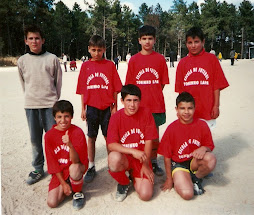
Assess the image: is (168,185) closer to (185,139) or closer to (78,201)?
(185,139)

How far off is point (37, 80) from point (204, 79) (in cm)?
219

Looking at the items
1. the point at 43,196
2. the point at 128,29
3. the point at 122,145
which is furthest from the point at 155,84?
the point at 128,29

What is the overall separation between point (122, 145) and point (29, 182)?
1333 millimetres

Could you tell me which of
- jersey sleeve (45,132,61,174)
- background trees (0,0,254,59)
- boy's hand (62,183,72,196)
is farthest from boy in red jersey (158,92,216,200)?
background trees (0,0,254,59)

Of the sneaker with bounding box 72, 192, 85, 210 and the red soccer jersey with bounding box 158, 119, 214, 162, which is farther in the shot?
the red soccer jersey with bounding box 158, 119, 214, 162

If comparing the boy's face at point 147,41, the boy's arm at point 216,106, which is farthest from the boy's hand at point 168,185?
the boy's face at point 147,41

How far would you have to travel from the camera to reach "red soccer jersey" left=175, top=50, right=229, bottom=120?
317 centimetres

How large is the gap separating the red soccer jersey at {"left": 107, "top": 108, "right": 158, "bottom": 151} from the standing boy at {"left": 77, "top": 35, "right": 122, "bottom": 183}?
0.50m

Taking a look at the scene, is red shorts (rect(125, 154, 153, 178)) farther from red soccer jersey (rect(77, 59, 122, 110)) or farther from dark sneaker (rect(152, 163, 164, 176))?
red soccer jersey (rect(77, 59, 122, 110))

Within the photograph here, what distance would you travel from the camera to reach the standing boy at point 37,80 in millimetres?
3092

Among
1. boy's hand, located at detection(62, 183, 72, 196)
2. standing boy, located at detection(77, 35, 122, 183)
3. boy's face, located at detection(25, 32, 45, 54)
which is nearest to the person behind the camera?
boy's hand, located at detection(62, 183, 72, 196)

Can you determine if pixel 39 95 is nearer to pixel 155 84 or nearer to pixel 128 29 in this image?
pixel 155 84

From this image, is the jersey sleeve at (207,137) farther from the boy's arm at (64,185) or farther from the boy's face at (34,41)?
the boy's face at (34,41)

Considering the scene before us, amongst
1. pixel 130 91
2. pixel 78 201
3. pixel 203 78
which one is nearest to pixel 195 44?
pixel 203 78
